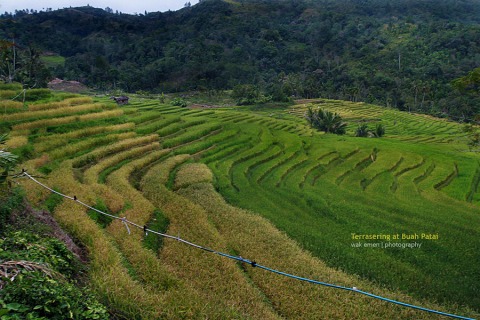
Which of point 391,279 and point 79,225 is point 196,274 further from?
point 391,279

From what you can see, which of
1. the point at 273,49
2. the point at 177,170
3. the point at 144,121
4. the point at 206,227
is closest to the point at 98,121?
the point at 144,121

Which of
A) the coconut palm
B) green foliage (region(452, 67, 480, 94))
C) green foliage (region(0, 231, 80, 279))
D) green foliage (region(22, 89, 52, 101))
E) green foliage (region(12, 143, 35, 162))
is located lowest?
the coconut palm

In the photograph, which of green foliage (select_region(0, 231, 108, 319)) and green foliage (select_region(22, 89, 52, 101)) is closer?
green foliage (select_region(0, 231, 108, 319))

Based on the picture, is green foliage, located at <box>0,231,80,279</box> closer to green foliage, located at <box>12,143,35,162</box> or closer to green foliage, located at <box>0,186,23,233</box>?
green foliage, located at <box>0,186,23,233</box>

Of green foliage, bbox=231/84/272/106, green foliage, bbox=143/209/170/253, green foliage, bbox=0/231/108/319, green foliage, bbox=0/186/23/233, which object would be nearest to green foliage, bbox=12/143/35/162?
green foliage, bbox=143/209/170/253

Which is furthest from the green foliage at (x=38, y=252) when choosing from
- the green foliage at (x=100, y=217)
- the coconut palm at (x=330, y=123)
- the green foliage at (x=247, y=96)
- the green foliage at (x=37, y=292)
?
the green foliage at (x=247, y=96)

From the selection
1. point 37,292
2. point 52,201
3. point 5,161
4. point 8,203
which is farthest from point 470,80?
point 52,201

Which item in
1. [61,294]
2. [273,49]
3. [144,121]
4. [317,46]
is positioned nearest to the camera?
[61,294]

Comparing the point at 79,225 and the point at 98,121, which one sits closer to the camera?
the point at 79,225
